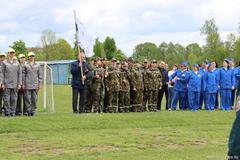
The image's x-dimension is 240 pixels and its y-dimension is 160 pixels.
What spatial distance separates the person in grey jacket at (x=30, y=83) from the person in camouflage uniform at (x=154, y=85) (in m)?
5.18

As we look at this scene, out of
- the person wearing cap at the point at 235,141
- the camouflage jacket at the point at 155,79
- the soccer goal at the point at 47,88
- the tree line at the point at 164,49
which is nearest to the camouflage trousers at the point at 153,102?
the camouflage jacket at the point at 155,79

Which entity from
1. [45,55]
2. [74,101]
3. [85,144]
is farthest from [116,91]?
[45,55]

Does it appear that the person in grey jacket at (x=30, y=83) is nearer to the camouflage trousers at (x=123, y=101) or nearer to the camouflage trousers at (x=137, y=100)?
the camouflage trousers at (x=123, y=101)

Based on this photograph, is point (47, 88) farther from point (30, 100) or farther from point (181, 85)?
point (30, 100)

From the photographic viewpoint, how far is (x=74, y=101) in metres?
20.1

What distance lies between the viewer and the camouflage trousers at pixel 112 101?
2075cm

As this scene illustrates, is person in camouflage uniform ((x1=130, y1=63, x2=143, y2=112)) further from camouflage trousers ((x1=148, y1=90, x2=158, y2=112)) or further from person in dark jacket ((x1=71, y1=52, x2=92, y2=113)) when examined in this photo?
person in dark jacket ((x1=71, y1=52, x2=92, y2=113))

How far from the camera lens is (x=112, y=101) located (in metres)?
20.9

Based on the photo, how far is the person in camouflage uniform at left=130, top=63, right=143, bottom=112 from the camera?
70.7 feet

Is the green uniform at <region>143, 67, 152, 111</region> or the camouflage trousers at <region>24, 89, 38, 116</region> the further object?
the green uniform at <region>143, 67, 152, 111</region>

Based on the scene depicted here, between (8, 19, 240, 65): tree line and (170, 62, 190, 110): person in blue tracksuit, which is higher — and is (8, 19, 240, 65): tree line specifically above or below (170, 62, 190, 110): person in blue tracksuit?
above

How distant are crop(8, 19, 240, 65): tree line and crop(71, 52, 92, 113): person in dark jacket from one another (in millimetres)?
47976

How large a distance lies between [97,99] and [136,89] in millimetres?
1928

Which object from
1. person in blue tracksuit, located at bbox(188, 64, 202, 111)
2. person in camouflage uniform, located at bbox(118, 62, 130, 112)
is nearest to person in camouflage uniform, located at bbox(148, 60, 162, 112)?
person in camouflage uniform, located at bbox(118, 62, 130, 112)
